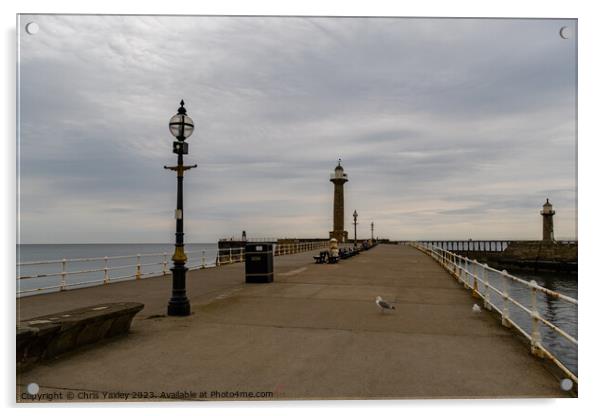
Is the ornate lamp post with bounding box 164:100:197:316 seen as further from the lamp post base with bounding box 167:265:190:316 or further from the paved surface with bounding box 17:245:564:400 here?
the paved surface with bounding box 17:245:564:400

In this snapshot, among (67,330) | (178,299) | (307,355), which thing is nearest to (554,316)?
(178,299)

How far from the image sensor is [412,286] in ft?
48.0

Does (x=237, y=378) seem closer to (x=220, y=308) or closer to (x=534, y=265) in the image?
(x=220, y=308)

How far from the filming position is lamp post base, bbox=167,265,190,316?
8.92 meters

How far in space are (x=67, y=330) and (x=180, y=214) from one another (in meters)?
3.39

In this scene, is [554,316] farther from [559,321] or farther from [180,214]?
[180,214]

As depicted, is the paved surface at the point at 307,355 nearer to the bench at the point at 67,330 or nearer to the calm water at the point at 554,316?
the bench at the point at 67,330

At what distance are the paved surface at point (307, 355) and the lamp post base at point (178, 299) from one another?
29 cm

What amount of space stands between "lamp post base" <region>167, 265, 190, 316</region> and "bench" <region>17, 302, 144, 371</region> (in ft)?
4.86

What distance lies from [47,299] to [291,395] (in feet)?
29.5

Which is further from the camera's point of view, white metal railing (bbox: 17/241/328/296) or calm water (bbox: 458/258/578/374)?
calm water (bbox: 458/258/578/374)

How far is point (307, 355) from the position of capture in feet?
20.1

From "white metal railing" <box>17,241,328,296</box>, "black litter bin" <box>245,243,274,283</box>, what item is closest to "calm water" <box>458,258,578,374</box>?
"black litter bin" <box>245,243,274,283</box>

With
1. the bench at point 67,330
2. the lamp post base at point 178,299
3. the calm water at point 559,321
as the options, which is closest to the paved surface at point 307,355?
the bench at point 67,330
